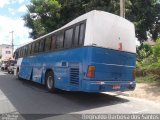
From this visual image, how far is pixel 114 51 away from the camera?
10836mm

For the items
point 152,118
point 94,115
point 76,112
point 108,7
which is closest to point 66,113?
point 76,112

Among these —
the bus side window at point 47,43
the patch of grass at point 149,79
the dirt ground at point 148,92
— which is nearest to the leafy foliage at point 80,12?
the patch of grass at point 149,79

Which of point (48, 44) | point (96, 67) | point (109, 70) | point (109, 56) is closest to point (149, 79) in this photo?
point (48, 44)

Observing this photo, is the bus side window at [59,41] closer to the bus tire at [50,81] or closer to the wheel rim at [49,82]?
the bus tire at [50,81]

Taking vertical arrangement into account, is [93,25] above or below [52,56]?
above

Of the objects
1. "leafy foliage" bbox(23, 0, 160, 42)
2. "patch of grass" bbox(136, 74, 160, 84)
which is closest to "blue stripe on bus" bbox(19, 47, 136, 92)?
"patch of grass" bbox(136, 74, 160, 84)

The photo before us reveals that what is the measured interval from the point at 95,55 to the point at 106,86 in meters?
1.29

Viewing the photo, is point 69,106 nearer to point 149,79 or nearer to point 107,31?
point 107,31

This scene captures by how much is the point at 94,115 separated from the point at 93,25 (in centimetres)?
336

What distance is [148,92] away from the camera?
13.1 metres

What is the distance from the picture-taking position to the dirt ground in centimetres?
1216

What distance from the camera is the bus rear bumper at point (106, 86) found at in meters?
9.90

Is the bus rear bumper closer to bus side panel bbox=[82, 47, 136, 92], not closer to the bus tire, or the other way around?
bus side panel bbox=[82, 47, 136, 92]

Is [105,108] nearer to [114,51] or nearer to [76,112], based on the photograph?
[76,112]
